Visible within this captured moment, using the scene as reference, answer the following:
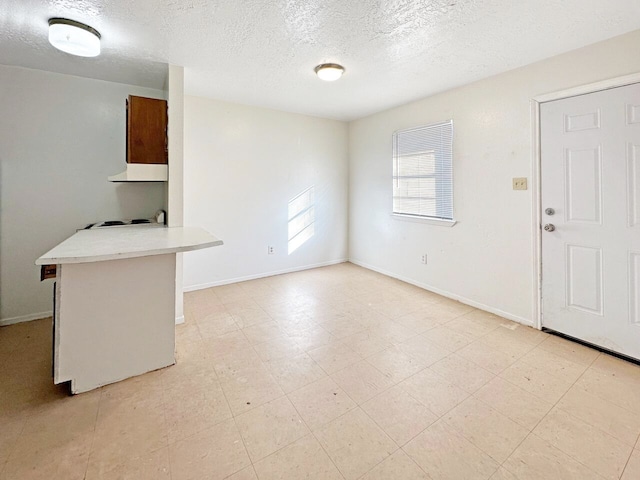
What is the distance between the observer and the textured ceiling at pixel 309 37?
6.06 ft

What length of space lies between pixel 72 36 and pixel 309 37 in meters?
1.62

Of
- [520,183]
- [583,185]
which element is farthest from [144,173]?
[583,185]

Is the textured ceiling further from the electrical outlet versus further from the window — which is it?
the electrical outlet

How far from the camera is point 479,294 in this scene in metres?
3.16

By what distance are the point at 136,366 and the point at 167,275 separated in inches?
25.2

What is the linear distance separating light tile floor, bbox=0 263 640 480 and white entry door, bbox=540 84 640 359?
0.29m

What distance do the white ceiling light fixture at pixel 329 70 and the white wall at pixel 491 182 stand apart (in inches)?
56.0

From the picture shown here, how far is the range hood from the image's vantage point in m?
2.60

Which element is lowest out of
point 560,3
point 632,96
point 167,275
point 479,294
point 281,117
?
point 479,294

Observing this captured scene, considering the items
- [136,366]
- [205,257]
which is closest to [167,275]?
[136,366]

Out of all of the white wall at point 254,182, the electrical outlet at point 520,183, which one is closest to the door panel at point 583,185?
the electrical outlet at point 520,183

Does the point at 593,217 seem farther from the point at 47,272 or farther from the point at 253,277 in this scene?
the point at 47,272

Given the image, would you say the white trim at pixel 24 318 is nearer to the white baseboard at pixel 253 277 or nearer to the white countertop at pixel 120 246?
the white baseboard at pixel 253 277

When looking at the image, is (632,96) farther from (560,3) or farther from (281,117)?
(281,117)
